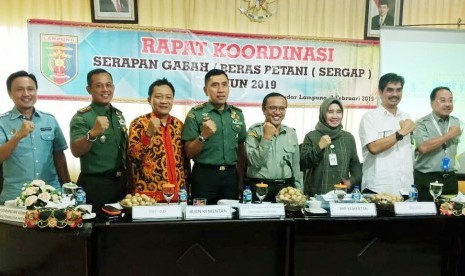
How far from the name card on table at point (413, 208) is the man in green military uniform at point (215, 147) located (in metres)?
1.08

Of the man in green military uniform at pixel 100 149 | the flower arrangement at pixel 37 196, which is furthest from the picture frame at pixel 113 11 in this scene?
the flower arrangement at pixel 37 196

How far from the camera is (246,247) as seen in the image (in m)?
2.12

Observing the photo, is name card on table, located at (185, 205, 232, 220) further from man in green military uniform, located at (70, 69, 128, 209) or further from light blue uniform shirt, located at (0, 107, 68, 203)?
light blue uniform shirt, located at (0, 107, 68, 203)

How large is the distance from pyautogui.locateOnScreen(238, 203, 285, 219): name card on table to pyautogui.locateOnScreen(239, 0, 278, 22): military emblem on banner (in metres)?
2.44

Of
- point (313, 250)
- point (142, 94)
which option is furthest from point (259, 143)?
point (142, 94)

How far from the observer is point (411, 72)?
365 centimetres

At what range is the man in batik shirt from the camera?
2.69 metres

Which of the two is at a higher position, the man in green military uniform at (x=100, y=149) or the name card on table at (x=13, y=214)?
the man in green military uniform at (x=100, y=149)

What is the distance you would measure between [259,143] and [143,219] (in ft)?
3.41

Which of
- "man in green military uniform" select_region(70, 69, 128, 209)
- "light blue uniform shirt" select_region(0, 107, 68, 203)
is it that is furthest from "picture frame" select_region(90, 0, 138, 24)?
"light blue uniform shirt" select_region(0, 107, 68, 203)

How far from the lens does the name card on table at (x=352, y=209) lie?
2152mm

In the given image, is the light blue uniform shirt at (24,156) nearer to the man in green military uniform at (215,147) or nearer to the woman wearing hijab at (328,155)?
the man in green military uniform at (215,147)

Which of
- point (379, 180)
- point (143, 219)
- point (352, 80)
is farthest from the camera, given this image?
point (352, 80)

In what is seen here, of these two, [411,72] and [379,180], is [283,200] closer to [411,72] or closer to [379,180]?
[379,180]
